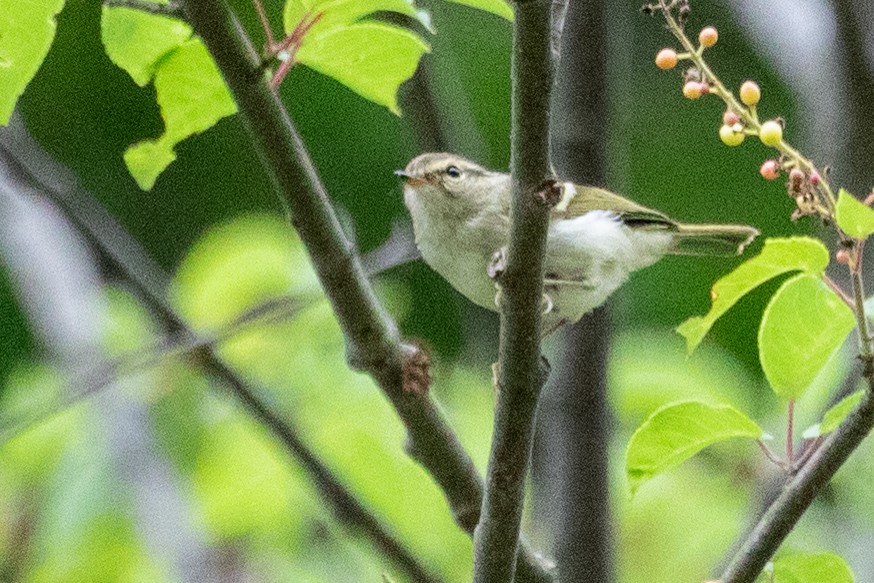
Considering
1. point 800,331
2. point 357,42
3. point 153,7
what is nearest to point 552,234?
point 800,331

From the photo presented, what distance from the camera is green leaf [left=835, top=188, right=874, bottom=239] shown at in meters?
1.57

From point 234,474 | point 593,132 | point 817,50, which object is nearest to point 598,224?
point 593,132

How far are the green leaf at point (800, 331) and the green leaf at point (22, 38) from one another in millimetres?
1032

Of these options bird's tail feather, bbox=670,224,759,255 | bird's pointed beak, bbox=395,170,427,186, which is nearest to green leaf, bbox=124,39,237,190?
bird's pointed beak, bbox=395,170,427,186

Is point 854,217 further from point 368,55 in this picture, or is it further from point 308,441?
point 308,441

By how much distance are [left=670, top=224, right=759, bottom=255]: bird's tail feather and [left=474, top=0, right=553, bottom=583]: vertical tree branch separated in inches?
61.9

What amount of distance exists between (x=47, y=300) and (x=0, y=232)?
1.30ft

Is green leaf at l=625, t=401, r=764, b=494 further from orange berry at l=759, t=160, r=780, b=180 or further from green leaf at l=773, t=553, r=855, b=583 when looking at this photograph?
orange berry at l=759, t=160, r=780, b=180

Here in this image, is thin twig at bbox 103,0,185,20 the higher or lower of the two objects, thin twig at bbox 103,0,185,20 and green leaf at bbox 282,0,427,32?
the higher

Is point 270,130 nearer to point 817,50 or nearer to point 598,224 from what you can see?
point 598,224

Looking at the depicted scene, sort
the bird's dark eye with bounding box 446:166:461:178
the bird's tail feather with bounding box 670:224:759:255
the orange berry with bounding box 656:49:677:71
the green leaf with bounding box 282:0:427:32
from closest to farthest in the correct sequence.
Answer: the green leaf with bounding box 282:0:427:32 < the orange berry with bounding box 656:49:677:71 < the bird's dark eye with bounding box 446:166:461:178 < the bird's tail feather with bounding box 670:224:759:255

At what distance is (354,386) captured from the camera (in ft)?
11.0

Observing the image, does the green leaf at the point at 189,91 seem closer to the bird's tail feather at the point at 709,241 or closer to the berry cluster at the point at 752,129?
the berry cluster at the point at 752,129

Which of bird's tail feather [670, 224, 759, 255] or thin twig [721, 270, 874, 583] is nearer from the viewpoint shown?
thin twig [721, 270, 874, 583]
